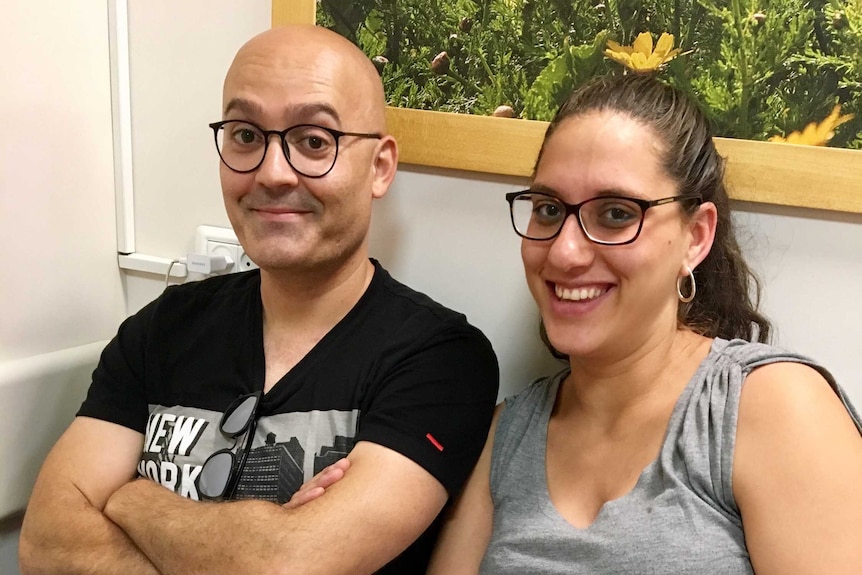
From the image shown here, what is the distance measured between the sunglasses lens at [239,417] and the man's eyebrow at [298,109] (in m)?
0.50

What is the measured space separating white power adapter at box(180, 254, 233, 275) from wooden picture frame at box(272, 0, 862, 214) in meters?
0.50

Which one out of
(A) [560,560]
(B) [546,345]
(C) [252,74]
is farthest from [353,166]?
(A) [560,560]

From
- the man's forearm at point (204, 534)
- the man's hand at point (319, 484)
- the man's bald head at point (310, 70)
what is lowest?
the man's forearm at point (204, 534)

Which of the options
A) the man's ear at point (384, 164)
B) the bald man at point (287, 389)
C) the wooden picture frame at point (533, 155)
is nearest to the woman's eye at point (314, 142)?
the bald man at point (287, 389)

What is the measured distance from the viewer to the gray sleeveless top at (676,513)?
98cm

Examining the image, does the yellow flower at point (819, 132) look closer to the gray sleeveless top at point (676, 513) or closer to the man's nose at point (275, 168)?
the gray sleeveless top at point (676, 513)

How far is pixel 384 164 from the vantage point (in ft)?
4.59

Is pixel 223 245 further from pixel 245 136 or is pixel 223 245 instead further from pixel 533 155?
pixel 533 155

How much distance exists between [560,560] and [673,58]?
0.87m

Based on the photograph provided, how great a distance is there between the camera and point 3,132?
1.50 meters

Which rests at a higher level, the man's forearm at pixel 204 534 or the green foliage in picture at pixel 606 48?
the green foliage in picture at pixel 606 48

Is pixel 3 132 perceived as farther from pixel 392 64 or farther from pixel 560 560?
pixel 560 560

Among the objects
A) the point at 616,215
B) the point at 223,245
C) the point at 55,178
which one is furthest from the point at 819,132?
the point at 55,178

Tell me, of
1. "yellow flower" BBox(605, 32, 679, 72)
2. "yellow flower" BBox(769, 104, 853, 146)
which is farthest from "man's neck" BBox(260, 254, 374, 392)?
"yellow flower" BBox(769, 104, 853, 146)
